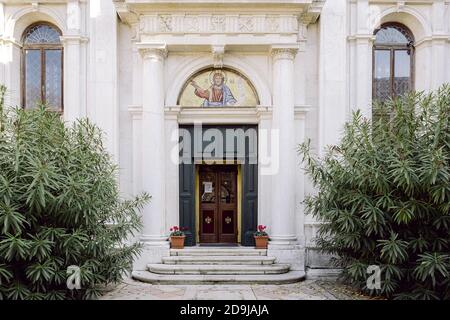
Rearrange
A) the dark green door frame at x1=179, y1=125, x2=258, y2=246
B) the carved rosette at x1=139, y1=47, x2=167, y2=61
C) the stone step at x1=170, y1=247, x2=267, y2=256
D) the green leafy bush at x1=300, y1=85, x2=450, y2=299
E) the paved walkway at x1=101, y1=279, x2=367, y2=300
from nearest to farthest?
the green leafy bush at x1=300, y1=85, x2=450, y2=299 < the paved walkway at x1=101, y1=279, x2=367, y2=300 < the stone step at x1=170, y1=247, x2=267, y2=256 < the carved rosette at x1=139, y1=47, x2=167, y2=61 < the dark green door frame at x1=179, y1=125, x2=258, y2=246

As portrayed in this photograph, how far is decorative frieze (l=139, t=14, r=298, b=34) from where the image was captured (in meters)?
11.4

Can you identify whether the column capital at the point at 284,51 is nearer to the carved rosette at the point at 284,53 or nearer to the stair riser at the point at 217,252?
the carved rosette at the point at 284,53

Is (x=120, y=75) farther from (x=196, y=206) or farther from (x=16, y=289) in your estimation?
(x=16, y=289)

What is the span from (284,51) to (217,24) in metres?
2.08

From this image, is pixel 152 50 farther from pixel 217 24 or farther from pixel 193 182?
pixel 193 182

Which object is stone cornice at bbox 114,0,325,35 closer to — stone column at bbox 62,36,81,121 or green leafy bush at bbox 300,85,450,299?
stone column at bbox 62,36,81,121

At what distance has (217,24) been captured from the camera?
1149 cm

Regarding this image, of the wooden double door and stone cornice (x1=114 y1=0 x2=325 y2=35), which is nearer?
stone cornice (x1=114 y1=0 x2=325 y2=35)

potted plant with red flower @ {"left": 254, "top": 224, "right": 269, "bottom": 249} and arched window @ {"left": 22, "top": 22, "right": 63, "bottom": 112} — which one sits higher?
arched window @ {"left": 22, "top": 22, "right": 63, "bottom": 112}

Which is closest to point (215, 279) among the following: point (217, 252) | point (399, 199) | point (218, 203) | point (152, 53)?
point (217, 252)

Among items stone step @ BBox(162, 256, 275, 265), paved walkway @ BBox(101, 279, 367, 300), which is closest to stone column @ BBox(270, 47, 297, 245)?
stone step @ BBox(162, 256, 275, 265)

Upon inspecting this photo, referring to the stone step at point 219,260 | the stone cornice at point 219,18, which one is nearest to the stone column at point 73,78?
the stone cornice at point 219,18

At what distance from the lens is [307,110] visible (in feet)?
39.0

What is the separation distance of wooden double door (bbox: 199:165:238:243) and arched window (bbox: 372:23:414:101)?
5262mm
